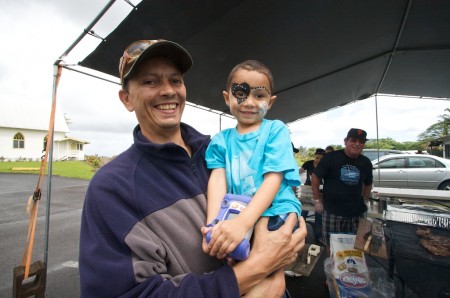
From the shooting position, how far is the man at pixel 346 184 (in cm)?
395

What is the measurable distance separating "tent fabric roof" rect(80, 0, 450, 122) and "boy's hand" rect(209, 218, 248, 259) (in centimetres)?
175

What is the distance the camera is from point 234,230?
1.01m

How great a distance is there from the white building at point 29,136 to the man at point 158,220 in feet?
114

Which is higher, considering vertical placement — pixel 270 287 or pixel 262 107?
pixel 262 107

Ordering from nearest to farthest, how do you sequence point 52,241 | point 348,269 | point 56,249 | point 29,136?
point 348,269 < point 56,249 < point 52,241 < point 29,136

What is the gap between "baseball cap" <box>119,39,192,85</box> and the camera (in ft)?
3.85

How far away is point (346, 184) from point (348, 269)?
134 centimetres

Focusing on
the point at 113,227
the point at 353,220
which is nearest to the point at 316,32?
the point at 353,220

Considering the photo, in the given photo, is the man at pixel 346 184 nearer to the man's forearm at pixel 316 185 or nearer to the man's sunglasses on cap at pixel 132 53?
the man's forearm at pixel 316 185

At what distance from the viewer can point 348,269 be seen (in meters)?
3.07

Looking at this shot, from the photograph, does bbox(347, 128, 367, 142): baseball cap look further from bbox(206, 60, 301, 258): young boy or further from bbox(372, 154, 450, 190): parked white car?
bbox(372, 154, 450, 190): parked white car

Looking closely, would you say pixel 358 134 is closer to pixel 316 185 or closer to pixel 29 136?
pixel 316 185

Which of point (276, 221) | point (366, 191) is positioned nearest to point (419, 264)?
point (276, 221)

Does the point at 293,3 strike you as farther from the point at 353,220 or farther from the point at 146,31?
the point at 353,220
